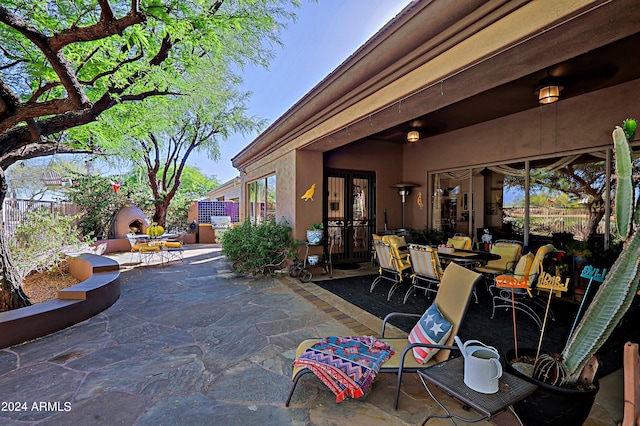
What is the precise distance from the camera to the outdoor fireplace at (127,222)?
10.9 meters

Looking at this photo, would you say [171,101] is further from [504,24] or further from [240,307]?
Answer: [504,24]

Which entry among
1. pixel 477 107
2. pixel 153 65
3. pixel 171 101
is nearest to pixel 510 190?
pixel 477 107

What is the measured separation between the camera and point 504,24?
8.09 ft

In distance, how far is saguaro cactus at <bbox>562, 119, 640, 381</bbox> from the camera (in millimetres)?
1569

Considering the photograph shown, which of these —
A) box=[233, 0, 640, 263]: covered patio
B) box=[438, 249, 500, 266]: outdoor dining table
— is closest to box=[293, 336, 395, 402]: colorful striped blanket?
box=[438, 249, 500, 266]: outdoor dining table

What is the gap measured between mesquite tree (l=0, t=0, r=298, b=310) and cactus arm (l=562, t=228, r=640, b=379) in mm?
4457

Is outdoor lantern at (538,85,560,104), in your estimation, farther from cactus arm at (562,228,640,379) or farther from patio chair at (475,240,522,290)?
cactus arm at (562,228,640,379)

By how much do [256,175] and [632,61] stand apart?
29.2 ft

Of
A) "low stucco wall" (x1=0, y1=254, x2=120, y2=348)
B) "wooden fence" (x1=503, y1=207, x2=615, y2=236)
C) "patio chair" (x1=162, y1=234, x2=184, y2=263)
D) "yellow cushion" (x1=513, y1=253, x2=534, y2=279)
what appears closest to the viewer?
"low stucco wall" (x1=0, y1=254, x2=120, y2=348)

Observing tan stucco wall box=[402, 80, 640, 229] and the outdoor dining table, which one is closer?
the outdoor dining table

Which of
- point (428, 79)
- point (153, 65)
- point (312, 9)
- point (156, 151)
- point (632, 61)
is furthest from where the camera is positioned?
point (156, 151)

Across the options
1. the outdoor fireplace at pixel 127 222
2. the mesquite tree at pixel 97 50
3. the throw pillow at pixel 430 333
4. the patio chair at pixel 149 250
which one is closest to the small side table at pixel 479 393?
the throw pillow at pixel 430 333

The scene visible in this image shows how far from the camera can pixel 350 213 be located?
7.85 metres

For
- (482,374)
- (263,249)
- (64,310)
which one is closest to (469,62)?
(482,374)
